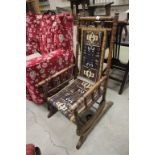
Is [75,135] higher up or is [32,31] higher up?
[32,31]

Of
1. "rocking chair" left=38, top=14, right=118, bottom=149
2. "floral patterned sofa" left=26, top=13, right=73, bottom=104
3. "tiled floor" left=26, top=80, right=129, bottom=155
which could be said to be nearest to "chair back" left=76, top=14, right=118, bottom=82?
"rocking chair" left=38, top=14, right=118, bottom=149

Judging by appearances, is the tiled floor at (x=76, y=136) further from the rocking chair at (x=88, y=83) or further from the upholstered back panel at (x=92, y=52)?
the upholstered back panel at (x=92, y=52)

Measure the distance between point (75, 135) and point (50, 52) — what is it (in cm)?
116

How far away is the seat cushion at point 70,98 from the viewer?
4.15 feet

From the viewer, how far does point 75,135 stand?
4.74 feet

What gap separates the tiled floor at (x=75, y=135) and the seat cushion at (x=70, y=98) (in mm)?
351

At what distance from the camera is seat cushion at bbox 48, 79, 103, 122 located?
1.26 metres

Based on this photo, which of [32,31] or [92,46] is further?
[32,31]

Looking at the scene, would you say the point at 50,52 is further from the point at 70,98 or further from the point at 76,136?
the point at 76,136

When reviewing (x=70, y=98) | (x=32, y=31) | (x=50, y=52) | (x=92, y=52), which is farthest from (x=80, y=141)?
(x=32, y=31)

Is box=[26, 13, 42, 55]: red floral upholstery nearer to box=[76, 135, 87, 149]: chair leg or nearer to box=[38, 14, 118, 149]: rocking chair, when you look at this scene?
box=[38, 14, 118, 149]: rocking chair

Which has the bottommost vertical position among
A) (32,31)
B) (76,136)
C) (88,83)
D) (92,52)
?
(76,136)
